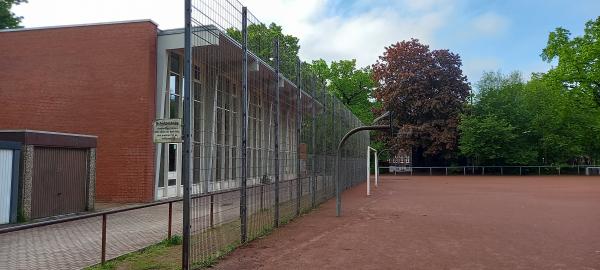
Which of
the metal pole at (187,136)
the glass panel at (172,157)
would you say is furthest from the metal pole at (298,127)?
the glass panel at (172,157)

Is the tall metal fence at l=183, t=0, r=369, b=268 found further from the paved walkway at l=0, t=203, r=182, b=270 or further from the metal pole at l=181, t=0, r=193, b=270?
the paved walkway at l=0, t=203, r=182, b=270

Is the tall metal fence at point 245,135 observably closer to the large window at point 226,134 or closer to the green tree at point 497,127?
the large window at point 226,134

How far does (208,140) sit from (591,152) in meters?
53.2

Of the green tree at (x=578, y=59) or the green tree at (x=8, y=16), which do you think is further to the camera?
the green tree at (x=578, y=59)

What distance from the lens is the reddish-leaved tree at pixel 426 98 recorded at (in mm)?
48062

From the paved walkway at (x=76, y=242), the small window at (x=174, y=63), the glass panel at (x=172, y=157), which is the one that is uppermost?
the small window at (x=174, y=63)

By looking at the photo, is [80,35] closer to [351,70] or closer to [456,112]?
[456,112]

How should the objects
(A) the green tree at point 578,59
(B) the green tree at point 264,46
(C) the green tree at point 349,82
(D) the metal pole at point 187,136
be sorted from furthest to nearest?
(C) the green tree at point 349,82
(A) the green tree at point 578,59
(B) the green tree at point 264,46
(D) the metal pole at point 187,136

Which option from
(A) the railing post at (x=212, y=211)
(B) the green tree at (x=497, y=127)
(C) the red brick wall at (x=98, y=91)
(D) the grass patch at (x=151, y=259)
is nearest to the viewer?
(D) the grass patch at (x=151, y=259)

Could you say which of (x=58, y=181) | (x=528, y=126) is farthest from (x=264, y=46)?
(x=528, y=126)

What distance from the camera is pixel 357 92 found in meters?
60.0

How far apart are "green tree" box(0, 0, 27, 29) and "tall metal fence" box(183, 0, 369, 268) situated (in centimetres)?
2291

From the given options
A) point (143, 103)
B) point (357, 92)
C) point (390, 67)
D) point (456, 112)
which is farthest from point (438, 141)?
point (143, 103)

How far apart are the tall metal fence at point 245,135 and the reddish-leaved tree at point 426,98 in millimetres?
33537
